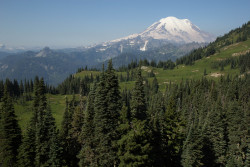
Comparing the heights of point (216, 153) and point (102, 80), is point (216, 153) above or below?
below

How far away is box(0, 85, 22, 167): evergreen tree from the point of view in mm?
37522

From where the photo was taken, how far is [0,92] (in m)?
146

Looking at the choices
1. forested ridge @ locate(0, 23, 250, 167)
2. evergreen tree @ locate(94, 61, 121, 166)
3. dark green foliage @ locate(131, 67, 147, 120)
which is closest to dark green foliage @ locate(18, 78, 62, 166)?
forested ridge @ locate(0, 23, 250, 167)

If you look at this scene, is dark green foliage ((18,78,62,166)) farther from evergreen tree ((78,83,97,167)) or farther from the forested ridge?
evergreen tree ((78,83,97,167))

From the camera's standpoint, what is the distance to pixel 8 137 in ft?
129

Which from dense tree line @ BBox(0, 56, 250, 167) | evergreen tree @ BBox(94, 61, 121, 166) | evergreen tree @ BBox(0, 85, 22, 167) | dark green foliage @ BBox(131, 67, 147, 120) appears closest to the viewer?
dense tree line @ BBox(0, 56, 250, 167)

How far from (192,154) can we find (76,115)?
2816cm

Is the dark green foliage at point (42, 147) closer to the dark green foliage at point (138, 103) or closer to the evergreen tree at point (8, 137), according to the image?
the evergreen tree at point (8, 137)

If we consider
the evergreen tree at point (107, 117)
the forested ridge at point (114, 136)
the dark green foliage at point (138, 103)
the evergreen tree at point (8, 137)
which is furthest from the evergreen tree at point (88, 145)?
the evergreen tree at point (8, 137)

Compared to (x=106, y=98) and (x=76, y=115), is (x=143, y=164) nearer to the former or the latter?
(x=106, y=98)

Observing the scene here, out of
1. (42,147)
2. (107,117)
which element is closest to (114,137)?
(107,117)

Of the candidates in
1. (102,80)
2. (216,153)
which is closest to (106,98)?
(102,80)

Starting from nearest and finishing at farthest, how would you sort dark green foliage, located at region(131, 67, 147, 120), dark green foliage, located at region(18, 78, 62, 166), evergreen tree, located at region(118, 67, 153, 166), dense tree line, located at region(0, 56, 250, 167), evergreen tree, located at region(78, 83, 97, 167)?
evergreen tree, located at region(118, 67, 153, 166)
dense tree line, located at region(0, 56, 250, 167)
dark green foliage, located at region(131, 67, 147, 120)
dark green foliage, located at region(18, 78, 62, 166)
evergreen tree, located at region(78, 83, 97, 167)

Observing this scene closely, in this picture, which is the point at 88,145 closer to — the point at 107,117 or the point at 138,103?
the point at 107,117
